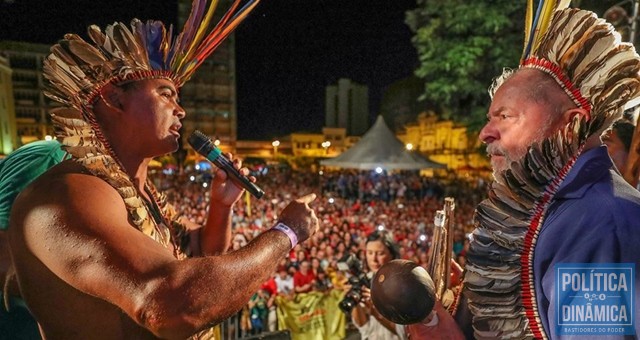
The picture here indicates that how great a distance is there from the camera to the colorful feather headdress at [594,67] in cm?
167

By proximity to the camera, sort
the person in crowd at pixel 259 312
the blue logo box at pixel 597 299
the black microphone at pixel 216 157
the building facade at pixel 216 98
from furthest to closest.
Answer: the building facade at pixel 216 98 < the person in crowd at pixel 259 312 < the black microphone at pixel 216 157 < the blue logo box at pixel 597 299

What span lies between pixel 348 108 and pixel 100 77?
85.5 metres

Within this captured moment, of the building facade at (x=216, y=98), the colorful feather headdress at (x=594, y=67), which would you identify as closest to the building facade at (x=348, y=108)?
the building facade at (x=216, y=98)

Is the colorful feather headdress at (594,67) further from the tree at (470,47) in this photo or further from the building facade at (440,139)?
the building facade at (440,139)

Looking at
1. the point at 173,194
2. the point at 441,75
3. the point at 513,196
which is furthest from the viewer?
the point at 173,194

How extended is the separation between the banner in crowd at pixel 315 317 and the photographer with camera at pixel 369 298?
1815mm

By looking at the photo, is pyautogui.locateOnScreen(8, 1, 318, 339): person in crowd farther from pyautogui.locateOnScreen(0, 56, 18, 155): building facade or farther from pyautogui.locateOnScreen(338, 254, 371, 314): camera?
pyautogui.locateOnScreen(0, 56, 18, 155): building facade

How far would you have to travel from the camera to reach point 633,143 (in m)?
3.00

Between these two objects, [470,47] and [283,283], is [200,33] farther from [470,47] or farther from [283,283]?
[470,47]

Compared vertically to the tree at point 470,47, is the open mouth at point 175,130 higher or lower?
lower

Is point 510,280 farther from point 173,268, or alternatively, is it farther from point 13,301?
point 13,301

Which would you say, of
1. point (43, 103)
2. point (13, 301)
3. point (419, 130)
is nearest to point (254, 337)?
point (13, 301)

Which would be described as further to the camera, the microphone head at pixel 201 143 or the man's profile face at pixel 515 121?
the microphone head at pixel 201 143

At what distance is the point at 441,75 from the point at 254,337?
791cm
